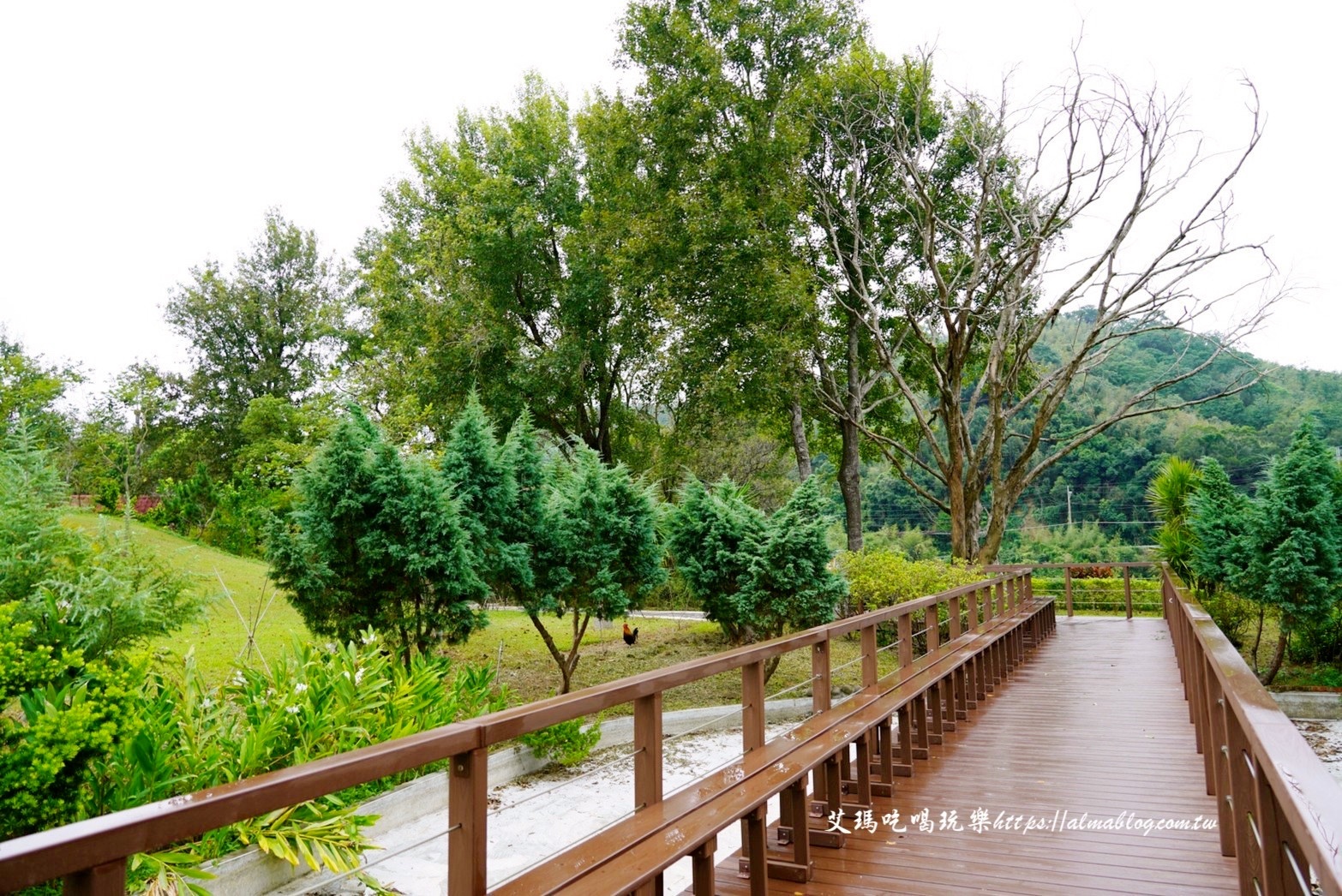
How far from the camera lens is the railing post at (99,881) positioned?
129 cm

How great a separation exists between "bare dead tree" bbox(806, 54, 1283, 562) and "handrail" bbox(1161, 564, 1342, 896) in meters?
11.7

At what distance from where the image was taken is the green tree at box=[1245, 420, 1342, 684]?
12227 millimetres

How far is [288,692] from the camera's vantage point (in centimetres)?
579

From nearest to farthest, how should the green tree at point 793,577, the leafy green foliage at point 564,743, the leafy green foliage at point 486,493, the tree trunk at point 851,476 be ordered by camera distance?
1. the leafy green foliage at point 564,743
2. the leafy green foliage at point 486,493
3. the green tree at point 793,577
4. the tree trunk at point 851,476

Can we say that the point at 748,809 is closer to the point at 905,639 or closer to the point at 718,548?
the point at 905,639

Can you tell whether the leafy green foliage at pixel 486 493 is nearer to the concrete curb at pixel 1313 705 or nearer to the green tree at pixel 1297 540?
the green tree at pixel 1297 540

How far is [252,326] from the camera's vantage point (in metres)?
29.5

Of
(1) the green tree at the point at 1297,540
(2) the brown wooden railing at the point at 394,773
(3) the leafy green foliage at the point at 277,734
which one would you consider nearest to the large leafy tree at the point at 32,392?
(3) the leafy green foliage at the point at 277,734

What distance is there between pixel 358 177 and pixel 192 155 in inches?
185

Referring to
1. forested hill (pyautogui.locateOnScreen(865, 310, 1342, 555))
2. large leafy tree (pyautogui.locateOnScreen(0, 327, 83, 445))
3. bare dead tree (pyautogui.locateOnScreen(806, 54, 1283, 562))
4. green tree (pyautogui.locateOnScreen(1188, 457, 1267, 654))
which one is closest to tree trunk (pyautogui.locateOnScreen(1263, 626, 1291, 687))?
green tree (pyautogui.locateOnScreen(1188, 457, 1267, 654))

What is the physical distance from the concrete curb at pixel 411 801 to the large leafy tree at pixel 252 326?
75.2 ft

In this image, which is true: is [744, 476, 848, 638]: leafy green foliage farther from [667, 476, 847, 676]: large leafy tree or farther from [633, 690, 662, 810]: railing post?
[633, 690, 662, 810]: railing post

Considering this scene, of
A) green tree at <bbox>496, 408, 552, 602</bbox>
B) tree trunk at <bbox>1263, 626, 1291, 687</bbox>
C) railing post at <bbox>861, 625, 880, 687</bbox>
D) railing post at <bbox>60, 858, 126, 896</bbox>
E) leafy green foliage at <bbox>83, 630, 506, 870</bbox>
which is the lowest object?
tree trunk at <bbox>1263, 626, 1291, 687</bbox>

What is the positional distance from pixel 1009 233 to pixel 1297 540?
794cm
